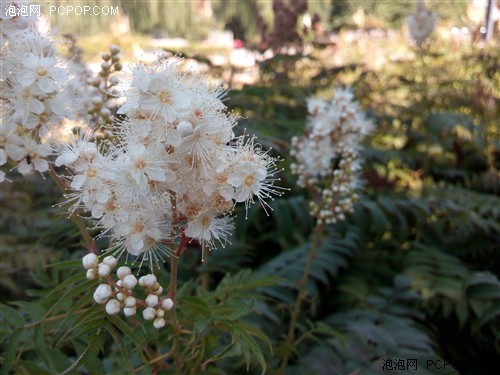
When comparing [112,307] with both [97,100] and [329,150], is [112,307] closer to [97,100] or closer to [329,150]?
[97,100]

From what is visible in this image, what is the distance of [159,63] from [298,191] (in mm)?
1840

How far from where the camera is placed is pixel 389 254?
9.13 ft

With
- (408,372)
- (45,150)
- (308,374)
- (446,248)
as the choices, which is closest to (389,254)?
(446,248)

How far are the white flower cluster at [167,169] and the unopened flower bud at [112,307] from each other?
0.31ft

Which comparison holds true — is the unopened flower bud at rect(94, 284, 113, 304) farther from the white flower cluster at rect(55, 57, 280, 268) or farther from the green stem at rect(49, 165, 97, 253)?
the green stem at rect(49, 165, 97, 253)

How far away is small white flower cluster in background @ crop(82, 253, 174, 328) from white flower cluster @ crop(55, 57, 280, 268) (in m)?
0.05

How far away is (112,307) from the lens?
38.6 inches

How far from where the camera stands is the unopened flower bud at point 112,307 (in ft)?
3.21

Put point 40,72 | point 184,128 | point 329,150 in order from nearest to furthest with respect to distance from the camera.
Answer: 1. point 184,128
2. point 40,72
3. point 329,150

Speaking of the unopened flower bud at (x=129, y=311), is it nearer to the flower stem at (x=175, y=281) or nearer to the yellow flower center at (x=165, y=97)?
the flower stem at (x=175, y=281)

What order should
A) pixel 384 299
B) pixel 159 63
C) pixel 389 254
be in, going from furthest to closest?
pixel 389 254, pixel 384 299, pixel 159 63

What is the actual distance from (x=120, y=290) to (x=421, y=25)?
3.83 metres

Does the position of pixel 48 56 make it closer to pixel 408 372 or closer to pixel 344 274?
pixel 408 372

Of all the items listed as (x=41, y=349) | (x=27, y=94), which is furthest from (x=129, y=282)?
(x=27, y=94)
